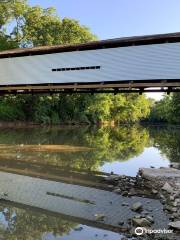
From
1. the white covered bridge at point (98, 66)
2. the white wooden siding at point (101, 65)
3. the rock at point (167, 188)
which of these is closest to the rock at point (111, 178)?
the rock at point (167, 188)

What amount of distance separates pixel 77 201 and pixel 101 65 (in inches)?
416

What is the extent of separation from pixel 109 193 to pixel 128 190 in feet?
2.06

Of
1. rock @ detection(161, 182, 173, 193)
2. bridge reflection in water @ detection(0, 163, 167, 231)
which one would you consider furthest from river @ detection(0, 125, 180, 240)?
rock @ detection(161, 182, 173, 193)

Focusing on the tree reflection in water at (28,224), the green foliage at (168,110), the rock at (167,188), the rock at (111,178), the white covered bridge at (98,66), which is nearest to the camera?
the tree reflection in water at (28,224)

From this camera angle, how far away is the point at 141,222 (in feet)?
22.7

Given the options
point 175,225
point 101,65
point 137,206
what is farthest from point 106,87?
point 175,225

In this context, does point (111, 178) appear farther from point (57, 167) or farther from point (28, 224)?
point (28, 224)

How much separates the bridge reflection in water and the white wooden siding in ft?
25.1

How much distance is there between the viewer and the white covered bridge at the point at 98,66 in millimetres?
16500

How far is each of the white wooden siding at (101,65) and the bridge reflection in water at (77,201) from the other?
764cm

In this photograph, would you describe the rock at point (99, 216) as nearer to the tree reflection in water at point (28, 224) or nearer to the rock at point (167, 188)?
the tree reflection in water at point (28, 224)

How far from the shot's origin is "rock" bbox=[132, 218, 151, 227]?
6883 millimetres

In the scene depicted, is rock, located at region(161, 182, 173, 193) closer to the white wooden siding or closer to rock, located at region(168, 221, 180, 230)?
rock, located at region(168, 221, 180, 230)

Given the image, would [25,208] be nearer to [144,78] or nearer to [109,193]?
[109,193]
